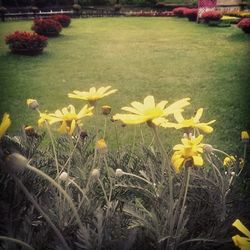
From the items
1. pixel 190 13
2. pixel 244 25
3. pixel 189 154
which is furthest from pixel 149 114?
pixel 190 13

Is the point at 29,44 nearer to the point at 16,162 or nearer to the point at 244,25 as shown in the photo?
the point at 244,25

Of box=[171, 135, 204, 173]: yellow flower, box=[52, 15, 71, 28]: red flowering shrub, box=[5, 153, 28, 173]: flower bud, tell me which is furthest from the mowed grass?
box=[5, 153, 28, 173]: flower bud

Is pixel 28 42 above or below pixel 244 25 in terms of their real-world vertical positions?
below

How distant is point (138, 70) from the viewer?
6.14 ft

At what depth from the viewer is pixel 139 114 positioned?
396 mm

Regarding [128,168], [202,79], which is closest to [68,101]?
[202,79]

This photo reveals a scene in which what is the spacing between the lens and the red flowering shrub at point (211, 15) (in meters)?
1.49

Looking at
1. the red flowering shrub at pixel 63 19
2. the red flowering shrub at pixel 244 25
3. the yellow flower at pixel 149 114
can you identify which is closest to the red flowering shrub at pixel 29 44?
the red flowering shrub at pixel 63 19

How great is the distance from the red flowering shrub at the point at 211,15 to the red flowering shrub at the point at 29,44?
28.1 inches

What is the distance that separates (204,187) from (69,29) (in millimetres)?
Result: 1157

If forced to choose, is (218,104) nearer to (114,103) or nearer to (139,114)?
(114,103)

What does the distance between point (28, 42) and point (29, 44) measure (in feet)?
0.10

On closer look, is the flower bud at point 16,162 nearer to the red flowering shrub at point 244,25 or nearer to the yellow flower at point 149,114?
the yellow flower at point 149,114

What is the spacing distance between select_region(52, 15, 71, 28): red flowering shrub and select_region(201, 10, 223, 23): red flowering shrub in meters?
0.54
